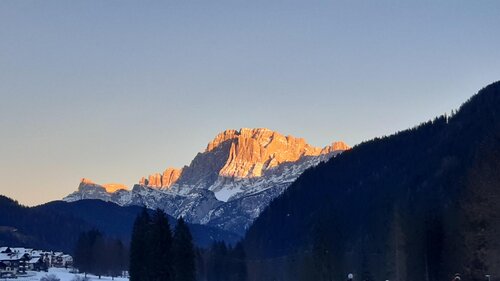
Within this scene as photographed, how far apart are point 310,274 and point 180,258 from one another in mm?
30121

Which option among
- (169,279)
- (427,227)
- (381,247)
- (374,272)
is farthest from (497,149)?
(381,247)

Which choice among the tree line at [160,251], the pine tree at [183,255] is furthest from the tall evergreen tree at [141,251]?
the pine tree at [183,255]

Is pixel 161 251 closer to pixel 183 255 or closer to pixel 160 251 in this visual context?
pixel 160 251

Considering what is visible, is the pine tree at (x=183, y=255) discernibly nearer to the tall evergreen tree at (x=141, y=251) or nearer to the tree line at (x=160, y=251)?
the tree line at (x=160, y=251)

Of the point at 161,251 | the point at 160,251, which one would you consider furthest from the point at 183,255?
the point at 160,251

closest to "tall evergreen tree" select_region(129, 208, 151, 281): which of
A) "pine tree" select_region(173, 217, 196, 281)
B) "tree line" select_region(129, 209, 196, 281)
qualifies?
"tree line" select_region(129, 209, 196, 281)

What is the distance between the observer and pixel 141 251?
111375 millimetres

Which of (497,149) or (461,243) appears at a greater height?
(497,149)

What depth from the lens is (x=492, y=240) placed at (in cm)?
9512

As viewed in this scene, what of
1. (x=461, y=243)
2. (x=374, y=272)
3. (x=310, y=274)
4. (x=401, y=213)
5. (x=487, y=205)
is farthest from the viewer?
(x=374, y=272)

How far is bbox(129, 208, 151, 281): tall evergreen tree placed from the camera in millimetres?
108188

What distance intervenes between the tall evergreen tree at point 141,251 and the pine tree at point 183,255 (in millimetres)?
4012

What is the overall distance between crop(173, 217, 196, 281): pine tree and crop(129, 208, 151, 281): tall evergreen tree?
13.2 feet

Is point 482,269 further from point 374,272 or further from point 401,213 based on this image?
point 374,272
